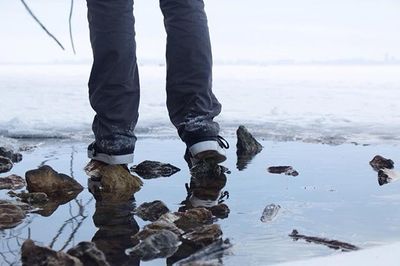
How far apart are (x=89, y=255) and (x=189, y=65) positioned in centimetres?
98

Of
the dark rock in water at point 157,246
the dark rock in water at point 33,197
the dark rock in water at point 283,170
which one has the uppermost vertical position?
the dark rock in water at point 157,246

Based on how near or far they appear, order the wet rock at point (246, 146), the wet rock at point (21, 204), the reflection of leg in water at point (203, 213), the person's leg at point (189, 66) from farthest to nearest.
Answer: the wet rock at point (246, 146)
the person's leg at point (189, 66)
the wet rock at point (21, 204)
the reflection of leg in water at point (203, 213)

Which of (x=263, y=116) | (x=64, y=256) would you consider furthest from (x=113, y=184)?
(x=263, y=116)

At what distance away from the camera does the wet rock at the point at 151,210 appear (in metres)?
1.52

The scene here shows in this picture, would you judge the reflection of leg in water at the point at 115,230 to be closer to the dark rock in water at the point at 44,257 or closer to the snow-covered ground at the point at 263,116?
the dark rock in water at the point at 44,257

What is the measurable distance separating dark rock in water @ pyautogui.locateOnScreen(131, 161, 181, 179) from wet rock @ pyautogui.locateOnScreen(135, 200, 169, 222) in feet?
1.63

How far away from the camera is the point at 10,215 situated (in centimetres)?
148

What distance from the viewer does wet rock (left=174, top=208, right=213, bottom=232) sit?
144 centimetres

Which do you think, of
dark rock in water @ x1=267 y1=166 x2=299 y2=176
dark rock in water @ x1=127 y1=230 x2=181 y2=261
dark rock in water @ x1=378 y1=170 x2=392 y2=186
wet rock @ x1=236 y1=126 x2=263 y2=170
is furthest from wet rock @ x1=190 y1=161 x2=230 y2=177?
dark rock in water @ x1=127 y1=230 x2=181 y2=261

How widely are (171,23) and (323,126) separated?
1.44m

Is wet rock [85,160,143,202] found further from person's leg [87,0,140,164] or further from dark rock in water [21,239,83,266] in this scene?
dark rock in water [21,239,83,266]

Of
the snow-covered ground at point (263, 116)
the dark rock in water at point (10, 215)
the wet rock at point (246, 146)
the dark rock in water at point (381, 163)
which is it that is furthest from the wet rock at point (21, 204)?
the snow-covered ground at point (263, 116)

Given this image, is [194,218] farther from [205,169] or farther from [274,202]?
[205,169]

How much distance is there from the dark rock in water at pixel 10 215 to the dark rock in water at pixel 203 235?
1.32 feet
